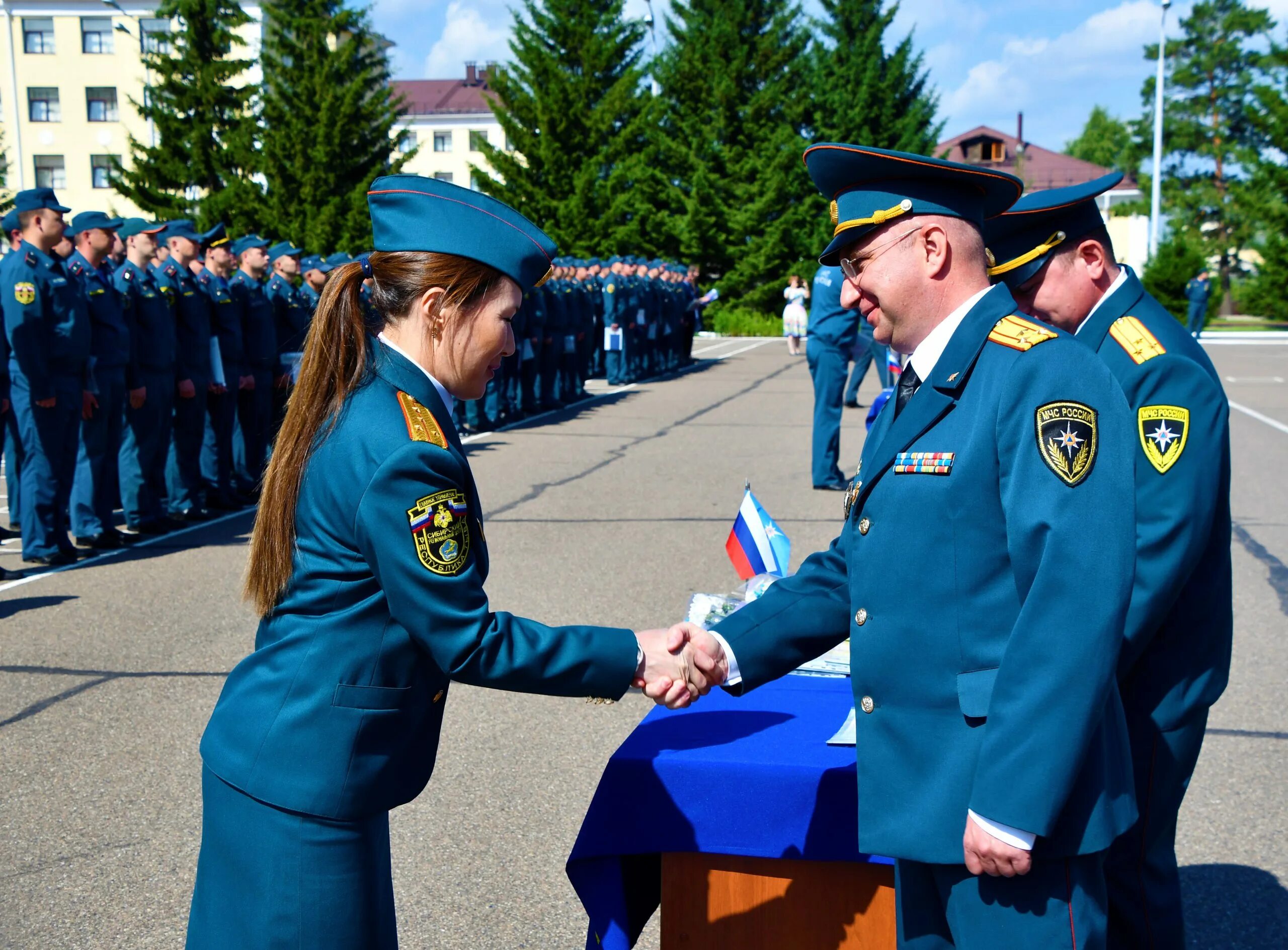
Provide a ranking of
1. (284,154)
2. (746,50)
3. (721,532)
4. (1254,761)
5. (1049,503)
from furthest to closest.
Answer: (746,50) < (284,154) < (721,532) < (1254,761) < (1049,503)

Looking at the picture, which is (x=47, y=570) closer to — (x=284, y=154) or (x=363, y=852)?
(x=363, y=852)

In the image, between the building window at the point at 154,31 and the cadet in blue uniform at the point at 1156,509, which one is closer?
the cadet in blue uniform at the point at 1156,509

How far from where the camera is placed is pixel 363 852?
2.09 metres

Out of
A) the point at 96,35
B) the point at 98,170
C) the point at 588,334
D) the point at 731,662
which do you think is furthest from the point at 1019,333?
the point at 96,35

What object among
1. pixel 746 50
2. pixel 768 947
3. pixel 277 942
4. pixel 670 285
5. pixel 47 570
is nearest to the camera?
pixel 277 942

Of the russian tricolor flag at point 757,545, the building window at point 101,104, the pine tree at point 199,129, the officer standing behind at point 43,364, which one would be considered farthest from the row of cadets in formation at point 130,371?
the building window at point 101,104

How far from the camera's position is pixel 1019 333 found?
6.75 feet

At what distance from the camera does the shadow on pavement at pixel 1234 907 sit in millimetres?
3426

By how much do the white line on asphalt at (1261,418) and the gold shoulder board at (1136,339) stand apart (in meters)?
14.2

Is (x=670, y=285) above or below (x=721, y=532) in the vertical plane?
above

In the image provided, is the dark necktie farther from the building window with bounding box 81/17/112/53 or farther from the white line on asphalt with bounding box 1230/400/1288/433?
the building window with bounding box 81/17/112/53

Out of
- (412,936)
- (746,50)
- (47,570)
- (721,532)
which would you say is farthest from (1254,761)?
(746,50)

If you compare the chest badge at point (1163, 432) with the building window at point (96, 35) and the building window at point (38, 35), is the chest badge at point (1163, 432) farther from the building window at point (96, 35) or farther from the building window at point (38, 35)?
the building window at point (38, 35)

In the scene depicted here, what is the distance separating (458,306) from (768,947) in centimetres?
159
